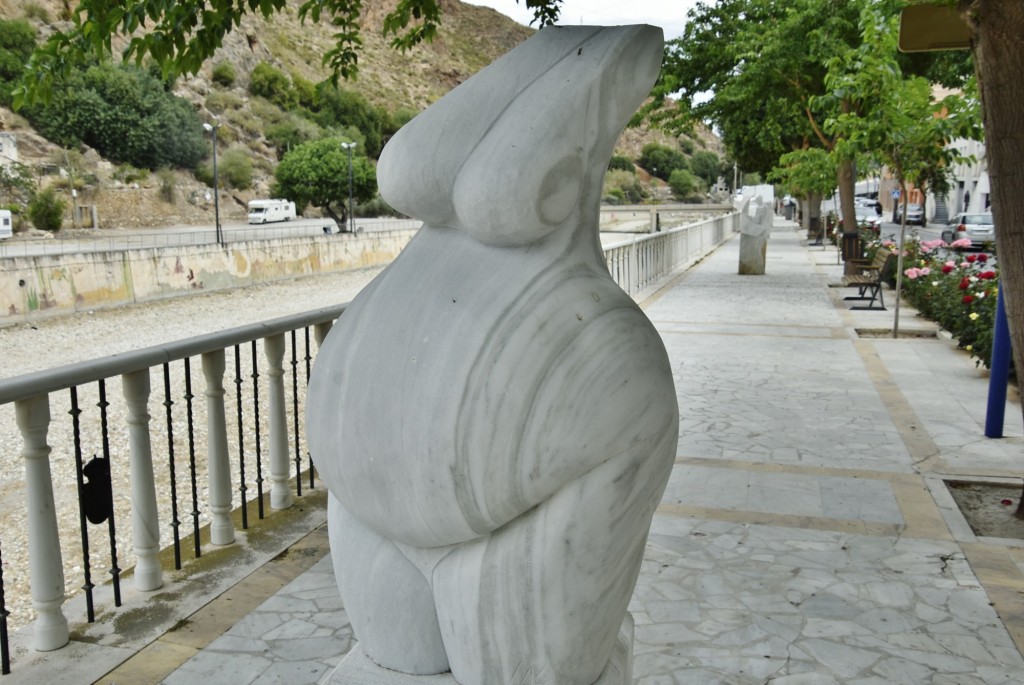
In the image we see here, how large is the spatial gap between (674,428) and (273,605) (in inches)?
88.0

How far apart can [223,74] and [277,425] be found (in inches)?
3043

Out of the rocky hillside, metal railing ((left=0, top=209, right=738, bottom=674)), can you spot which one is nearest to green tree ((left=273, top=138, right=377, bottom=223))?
the rocky hillside

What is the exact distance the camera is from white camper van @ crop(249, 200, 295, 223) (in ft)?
176

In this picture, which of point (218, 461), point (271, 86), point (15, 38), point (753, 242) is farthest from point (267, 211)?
point (218, 461)

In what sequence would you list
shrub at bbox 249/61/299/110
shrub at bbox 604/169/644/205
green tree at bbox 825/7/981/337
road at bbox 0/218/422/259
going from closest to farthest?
green tree at bbox 825/7/981/337 < road at bbox 0/218/422/259 < shrub at bbox 249/61/299/110 < shrub at bbox 604/169/644/205

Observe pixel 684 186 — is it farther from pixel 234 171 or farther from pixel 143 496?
pixel 143 496

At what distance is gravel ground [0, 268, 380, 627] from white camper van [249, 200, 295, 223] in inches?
929

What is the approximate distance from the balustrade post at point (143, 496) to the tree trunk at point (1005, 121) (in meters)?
3.86

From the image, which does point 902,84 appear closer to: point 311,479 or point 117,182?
point 311,479

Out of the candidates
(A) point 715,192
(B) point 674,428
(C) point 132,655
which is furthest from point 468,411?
(A) point 715,192

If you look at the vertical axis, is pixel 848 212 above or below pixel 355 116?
below

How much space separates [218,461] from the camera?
4074mm

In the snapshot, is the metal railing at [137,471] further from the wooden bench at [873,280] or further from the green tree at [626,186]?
the green tree at [626,186]

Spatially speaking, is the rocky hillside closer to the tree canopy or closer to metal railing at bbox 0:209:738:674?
the tree canopy
